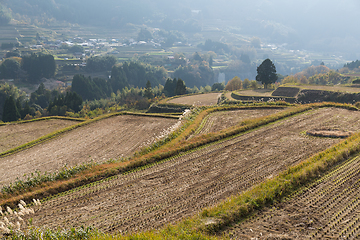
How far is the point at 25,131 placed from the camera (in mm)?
40375

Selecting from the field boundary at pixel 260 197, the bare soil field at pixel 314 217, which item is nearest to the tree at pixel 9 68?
the field boundary at pixel 260 197

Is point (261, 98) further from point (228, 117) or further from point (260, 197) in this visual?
point (260, 197)

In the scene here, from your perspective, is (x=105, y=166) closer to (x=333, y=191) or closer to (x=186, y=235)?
(x=186, y=235)

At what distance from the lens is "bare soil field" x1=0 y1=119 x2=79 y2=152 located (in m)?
35.8

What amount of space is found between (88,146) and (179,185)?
16287 mm

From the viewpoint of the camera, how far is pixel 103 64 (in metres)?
198

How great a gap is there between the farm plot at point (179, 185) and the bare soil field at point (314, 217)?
2.87 m

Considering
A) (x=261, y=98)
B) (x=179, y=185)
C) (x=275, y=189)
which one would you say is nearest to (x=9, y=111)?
(x=261, y=98)

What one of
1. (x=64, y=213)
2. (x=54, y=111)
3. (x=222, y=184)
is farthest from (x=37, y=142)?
(x=54, y=111)

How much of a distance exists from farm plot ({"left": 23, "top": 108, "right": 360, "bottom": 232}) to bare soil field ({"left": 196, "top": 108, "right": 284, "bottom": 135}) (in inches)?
259

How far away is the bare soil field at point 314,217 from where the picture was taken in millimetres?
12633

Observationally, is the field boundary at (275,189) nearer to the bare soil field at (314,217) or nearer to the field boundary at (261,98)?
the bare soil field at (314,217)

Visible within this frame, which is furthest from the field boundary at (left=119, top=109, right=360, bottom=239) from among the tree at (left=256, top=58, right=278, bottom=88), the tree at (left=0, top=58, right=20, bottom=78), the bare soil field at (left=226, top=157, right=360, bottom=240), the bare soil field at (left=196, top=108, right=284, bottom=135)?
the tree at (left=0, top=58, right=20, bottom=78)

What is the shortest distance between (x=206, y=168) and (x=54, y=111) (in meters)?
72.6
